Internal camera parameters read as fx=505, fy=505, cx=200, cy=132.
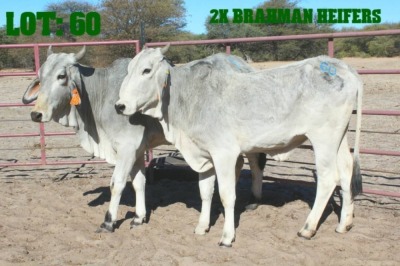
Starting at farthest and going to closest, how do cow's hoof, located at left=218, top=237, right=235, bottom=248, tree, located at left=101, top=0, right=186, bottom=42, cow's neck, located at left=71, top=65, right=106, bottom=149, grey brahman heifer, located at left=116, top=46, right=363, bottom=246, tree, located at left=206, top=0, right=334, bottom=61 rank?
tree, located at left=101, top=0, right=186, bottom=42
tree, located at left=206, top=0, right=334, bottom=61
cow's neck, located at left=71, top=65, right=106, bottom=149
cow's hoof, located at left=218, top=237, right=235, bottom=248
grey brahman heifer, located at left=116, top=46, right=363, bottom=246

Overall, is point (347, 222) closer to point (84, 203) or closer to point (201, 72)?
point (201, 72)

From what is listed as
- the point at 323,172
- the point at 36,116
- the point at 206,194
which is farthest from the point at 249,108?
the point at 36,116

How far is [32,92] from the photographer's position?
5066 mm

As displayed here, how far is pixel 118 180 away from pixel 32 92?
49.5 inches

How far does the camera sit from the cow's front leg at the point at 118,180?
4.86 meters

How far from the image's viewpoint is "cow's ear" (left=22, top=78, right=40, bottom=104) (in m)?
5.03

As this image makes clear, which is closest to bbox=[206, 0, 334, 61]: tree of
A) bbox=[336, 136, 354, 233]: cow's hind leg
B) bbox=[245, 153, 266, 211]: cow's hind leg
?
bbox=[245, 153, 266, 211]: cow's hind leg

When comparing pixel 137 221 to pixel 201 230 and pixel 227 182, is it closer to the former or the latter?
pixel 201 230

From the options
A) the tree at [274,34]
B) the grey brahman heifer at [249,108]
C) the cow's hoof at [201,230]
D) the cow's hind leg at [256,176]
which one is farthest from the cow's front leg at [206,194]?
the tree at [274,34]

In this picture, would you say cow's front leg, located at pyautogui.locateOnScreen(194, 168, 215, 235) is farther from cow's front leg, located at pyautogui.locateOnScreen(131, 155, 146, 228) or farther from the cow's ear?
the cow's ear

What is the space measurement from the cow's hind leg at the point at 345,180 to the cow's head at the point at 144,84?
174 cm

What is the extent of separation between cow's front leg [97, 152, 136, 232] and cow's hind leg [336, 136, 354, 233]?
1962 mm

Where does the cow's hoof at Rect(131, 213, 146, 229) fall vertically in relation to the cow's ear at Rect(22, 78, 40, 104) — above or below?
below

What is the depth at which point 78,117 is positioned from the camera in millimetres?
5125
